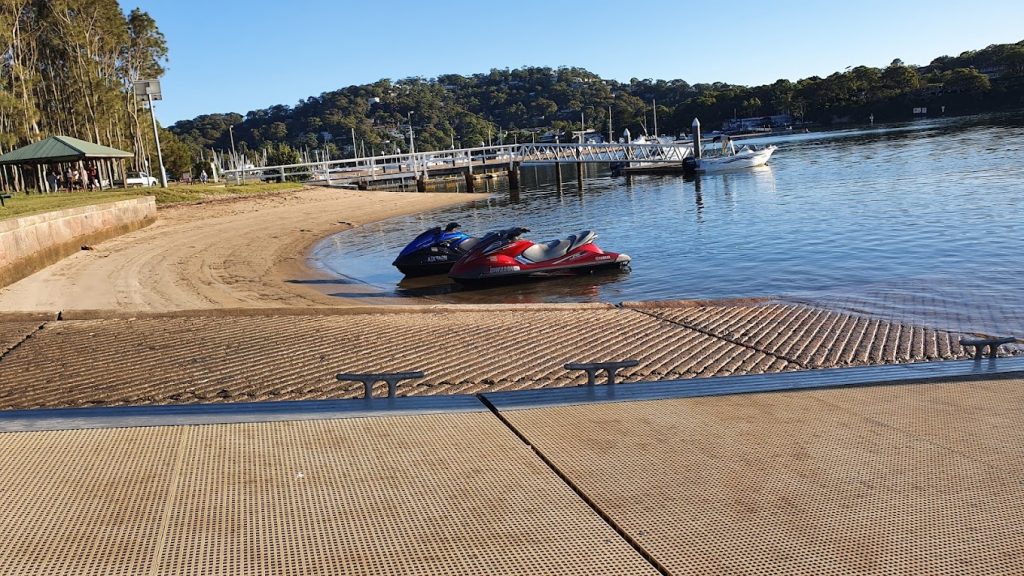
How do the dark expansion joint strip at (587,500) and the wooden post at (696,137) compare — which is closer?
the dark expansion joint strip at (587,500)

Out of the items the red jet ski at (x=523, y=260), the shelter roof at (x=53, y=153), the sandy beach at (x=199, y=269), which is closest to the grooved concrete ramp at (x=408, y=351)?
the sandy beach at (x=199, y=269)

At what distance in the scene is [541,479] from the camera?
3184 millimetres

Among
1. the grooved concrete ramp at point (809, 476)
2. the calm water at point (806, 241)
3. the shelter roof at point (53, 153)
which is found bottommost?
the calm water at point (806, 241)

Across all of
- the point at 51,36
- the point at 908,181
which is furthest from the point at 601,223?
the point at 51,36

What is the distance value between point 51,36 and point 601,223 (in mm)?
37374

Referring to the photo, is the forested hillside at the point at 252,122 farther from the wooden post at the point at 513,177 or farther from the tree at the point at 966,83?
the wooden post at the point at 513,177

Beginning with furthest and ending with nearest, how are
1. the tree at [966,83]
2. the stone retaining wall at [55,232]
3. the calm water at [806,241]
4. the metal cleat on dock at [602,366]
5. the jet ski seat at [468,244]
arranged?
1. the tree at [966,83]
2. the jet ski seat at [468,244]
3. the stone retaining wall at [55,232]
4. the calm water at [806,241]
5. the metal cleat on dock at [602,366]

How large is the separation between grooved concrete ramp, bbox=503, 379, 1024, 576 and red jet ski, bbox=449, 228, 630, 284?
10.8m

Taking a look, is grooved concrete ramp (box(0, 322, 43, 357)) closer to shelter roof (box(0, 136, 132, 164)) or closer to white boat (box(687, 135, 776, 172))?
shelter roof (box(0, 136, 132, 164))

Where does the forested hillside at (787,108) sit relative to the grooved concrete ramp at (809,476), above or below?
above

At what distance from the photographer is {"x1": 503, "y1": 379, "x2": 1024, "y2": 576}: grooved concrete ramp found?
8.41ft

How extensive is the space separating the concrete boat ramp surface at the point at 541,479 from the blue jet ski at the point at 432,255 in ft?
36.2

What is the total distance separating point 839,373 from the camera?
5242mm

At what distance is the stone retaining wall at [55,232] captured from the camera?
1318 centimetres
